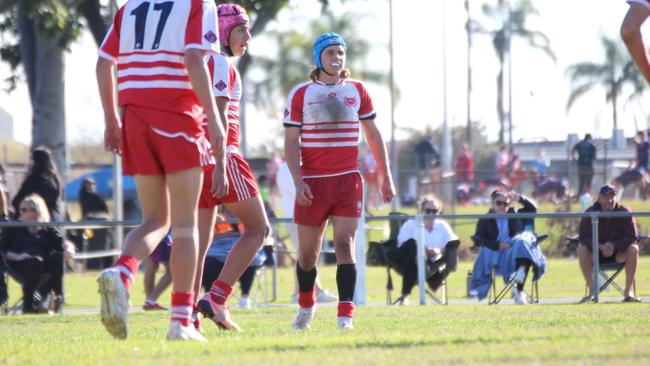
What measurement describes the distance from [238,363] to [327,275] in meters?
18.6

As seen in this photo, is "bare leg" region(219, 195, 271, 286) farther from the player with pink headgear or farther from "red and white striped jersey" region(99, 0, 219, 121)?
"red and white striped jersey" region(99, 0, 219, 121)

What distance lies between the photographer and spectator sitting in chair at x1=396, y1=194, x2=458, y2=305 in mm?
17047

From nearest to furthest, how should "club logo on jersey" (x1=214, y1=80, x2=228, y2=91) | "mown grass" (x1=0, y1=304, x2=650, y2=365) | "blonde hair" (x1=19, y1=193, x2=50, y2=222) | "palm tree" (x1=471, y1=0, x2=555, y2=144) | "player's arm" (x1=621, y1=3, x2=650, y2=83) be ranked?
"mown grass" (x1=0, y1=304, x2=650, y2=365), "player's arm" (x1=621, y1=3, x2=650, y2=83), "club logo on jersey" (x1=214, y1=80, x2=228, y2=91), "blonde hair" (x1=19, y1=193, x2=50, y2=222), "palm tree" (x1=471, y1=0, x2=555, y2=144)

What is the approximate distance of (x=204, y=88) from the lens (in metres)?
7.30

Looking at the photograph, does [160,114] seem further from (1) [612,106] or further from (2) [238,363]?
(1) [612,106]

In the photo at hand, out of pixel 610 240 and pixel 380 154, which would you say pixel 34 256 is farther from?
pixel 380 154

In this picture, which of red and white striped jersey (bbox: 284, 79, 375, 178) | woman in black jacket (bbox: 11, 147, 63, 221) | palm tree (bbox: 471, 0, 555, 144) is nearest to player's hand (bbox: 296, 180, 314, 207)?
red and white striped jersey (bbox: 284, 79, 375, 178)

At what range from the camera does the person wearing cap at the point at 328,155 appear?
30.7 ft

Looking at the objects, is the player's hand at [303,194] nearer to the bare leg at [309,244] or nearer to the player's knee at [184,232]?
the bare leg at [309,244]

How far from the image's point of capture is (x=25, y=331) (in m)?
10.7

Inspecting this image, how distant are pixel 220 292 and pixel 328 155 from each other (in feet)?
3.88

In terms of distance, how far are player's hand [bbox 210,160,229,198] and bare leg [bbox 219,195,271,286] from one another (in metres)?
0.91

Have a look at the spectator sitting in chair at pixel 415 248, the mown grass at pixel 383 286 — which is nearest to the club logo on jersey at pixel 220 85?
the spectator sitting in chair at pixel 415 248

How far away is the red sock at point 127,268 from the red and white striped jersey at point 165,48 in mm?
827
